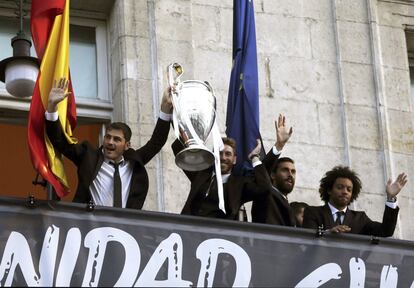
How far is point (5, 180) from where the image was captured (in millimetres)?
16438

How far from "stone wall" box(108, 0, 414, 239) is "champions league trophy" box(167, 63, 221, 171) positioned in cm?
204

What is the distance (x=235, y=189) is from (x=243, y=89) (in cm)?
150

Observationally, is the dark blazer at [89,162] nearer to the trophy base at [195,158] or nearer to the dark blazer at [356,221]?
the trophy base at [195,158]

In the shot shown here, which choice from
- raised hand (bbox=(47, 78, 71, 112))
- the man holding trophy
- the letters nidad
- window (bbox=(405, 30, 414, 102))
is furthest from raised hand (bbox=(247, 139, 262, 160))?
window (bbox=(405, 30, 414, 102))

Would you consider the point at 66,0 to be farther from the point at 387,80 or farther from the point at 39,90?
the point at 387,80

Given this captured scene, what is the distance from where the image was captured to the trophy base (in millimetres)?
13422

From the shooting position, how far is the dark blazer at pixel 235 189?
1401 cm

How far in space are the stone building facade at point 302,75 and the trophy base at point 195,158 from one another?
2370 mm

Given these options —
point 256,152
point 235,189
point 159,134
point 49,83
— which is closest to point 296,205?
point 256,152

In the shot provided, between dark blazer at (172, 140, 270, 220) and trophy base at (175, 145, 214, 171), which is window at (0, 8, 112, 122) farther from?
trophy base at (175, 145, 214, 171)

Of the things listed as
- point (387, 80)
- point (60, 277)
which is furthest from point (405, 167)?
point (60, 277)

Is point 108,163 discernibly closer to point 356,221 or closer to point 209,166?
point 209,166

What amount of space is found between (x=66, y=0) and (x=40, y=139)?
157 cm

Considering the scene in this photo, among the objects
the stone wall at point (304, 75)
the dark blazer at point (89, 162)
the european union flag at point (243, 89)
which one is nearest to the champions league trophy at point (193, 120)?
the dark blazer at point (89, 162)
